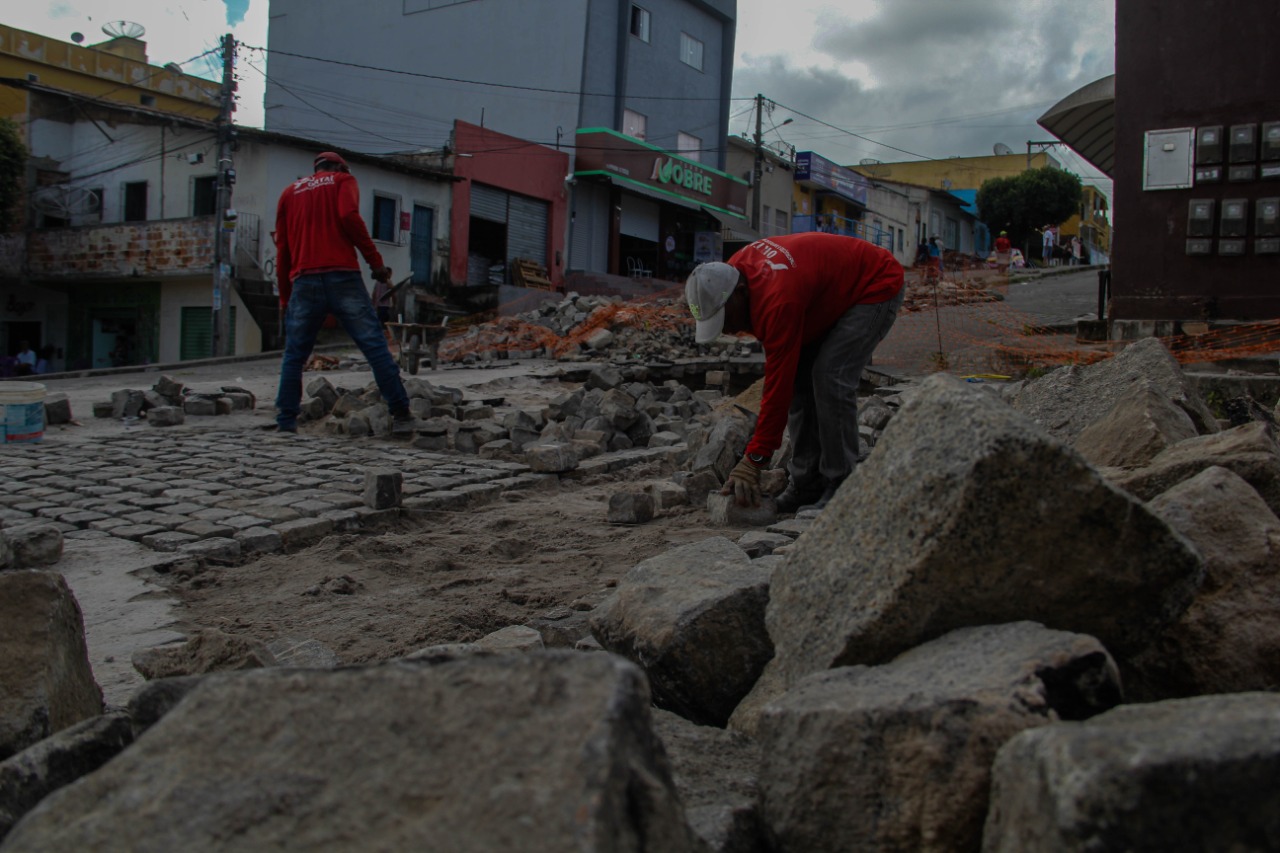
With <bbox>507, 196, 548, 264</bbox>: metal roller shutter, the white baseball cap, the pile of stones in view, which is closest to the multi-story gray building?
<bbox>507, 196, 548, 264</bbox>: metal roller shutter

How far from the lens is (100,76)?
92.6 ft

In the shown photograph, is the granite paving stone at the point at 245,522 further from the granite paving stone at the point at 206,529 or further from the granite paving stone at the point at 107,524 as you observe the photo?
the granite paving stone at the point at 107,524

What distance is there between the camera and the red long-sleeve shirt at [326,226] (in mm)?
6746

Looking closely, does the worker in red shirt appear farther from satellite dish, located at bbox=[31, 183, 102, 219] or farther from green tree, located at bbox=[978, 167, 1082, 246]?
green tree, located at bbox=[978, 167, 1082, 246]

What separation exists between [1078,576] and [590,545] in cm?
273

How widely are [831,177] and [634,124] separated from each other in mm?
11415

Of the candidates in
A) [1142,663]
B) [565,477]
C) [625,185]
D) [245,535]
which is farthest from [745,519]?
[625,185]

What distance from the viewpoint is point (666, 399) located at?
9.33 m

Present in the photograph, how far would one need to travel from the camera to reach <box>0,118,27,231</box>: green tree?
2244 cm

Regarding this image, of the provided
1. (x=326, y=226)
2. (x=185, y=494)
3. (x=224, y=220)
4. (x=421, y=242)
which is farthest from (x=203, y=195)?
(x=185, y=494)

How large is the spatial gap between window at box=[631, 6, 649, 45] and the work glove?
25.2m

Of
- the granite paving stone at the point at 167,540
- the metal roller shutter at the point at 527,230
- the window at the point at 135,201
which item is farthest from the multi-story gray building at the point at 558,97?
the granite paving stone at the point at 167,540

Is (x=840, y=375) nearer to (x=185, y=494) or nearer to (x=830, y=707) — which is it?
(x=830, y=707)

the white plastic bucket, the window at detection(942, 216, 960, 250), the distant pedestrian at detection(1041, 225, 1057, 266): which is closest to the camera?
the white plastic bucket
